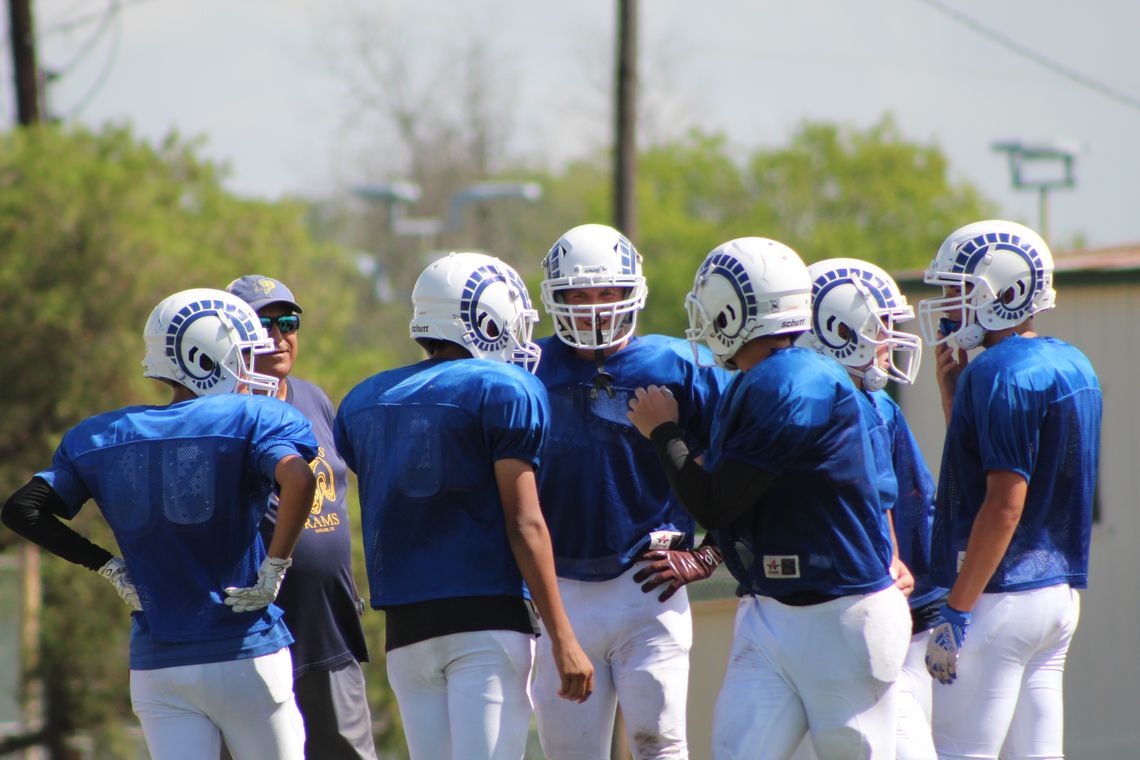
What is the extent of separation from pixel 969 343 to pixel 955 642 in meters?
1.02

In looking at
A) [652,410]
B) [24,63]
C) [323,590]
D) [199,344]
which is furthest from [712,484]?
[24,63]

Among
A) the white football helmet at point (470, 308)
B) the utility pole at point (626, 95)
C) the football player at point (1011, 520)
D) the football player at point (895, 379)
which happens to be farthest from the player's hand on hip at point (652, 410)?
the utility pole at point (626, 95)

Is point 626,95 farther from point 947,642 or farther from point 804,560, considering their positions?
point 804,560

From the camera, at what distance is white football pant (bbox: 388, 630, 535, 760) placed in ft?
13.5

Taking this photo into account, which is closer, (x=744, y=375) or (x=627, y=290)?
(x=744, y=375)

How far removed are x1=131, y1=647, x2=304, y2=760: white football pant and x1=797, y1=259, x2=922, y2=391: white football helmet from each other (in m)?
2.07

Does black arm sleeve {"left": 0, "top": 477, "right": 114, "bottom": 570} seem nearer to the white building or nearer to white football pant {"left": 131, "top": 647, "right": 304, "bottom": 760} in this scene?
white football pant {"left": 131, "top": 647, "right": 304, "bottom": 760}

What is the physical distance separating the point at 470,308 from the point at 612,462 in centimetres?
76

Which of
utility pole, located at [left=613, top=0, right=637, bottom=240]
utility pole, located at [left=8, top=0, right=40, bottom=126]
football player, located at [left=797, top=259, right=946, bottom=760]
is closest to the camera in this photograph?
football player, located at [left=797, top=259, right=946, bottom=760]

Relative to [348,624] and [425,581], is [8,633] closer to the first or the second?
[348,624]

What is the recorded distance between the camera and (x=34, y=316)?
14.4m

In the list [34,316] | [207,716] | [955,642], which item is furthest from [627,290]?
[34,316]

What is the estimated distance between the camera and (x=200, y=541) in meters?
4.27

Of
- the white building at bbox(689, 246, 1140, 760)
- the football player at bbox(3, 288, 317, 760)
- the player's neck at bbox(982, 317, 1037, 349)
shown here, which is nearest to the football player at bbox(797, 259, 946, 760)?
the player's neck at bbox(982, 317, 1037, 349)
